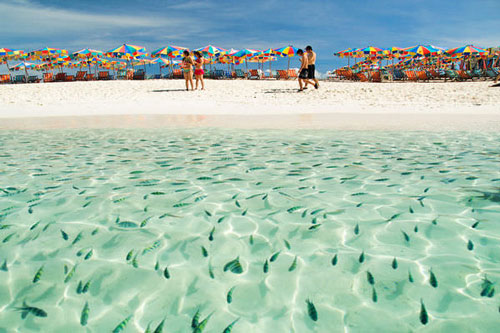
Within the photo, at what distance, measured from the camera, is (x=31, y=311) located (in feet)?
6.73

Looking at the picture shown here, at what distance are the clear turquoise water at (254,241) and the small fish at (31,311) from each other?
3 cm

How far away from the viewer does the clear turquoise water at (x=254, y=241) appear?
2.03 meters

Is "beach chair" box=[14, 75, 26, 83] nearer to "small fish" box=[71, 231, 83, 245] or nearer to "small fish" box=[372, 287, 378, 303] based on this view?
"small fish" box=[71, 231, 83, 245]

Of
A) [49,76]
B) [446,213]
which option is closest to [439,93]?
[446,213]

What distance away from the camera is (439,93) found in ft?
50.0

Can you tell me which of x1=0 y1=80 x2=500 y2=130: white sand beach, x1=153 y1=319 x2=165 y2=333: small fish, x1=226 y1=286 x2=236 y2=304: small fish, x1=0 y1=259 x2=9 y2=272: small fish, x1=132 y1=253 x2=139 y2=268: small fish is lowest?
x1=153 y1=319 x2=165 y2=333: small fish

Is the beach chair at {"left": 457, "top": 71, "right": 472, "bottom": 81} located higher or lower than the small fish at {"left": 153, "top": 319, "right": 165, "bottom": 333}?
higher

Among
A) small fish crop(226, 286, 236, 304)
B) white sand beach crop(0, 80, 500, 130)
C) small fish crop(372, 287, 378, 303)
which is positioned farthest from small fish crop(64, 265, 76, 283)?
white sand beach crop(0, 80, 500, 130)

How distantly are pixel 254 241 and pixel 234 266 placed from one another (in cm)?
39

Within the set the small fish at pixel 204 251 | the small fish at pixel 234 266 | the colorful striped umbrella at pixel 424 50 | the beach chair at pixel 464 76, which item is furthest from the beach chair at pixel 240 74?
the small fish at pixel 234 266

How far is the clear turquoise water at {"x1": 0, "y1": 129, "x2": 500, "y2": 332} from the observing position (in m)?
2.03

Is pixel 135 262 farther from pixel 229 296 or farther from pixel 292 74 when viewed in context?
pixel 292 74

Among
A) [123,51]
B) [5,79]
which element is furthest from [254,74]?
[5,79]

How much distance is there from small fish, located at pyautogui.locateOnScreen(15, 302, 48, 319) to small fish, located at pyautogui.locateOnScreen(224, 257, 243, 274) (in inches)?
45.1
